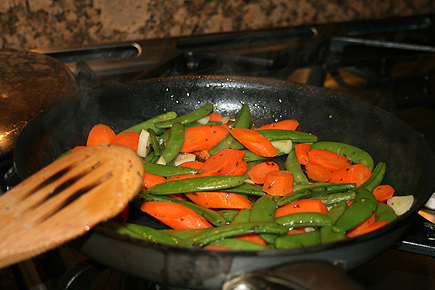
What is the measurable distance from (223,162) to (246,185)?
0.50 feet

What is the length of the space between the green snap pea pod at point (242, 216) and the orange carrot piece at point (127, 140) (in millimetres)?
610

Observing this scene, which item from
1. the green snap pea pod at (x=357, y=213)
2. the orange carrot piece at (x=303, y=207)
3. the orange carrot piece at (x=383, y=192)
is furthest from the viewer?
the orange carrot piece at (x=383, y=192)

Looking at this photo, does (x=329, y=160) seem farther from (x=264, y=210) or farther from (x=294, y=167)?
(x=264, y=210)

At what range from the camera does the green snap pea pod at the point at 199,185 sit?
4.63 ft

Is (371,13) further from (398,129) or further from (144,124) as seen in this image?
(144,124)

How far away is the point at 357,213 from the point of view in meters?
A: 1.27

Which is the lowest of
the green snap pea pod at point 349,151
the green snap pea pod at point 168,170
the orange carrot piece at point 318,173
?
the orange carrot piece at point 318,173

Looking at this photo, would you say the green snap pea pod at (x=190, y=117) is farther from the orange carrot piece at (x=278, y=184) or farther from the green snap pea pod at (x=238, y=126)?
the orange carrot piece at (x=278, y=184)

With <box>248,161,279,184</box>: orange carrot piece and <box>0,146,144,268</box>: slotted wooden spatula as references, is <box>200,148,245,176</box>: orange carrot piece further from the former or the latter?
<box>0,146,144,268</box>: slotted wooden spatula

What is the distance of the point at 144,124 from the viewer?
6.03ft

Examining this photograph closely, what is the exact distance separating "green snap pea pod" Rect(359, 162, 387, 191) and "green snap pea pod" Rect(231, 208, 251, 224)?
1.65ft

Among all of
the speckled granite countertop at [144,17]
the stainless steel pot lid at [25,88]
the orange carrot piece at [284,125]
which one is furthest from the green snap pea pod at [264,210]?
the speckled granite countertop at [144,17]

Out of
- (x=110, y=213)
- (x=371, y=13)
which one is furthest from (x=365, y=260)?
(x=371, y=13)

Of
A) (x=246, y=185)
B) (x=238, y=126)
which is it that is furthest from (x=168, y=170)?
(x=238, y=126)
